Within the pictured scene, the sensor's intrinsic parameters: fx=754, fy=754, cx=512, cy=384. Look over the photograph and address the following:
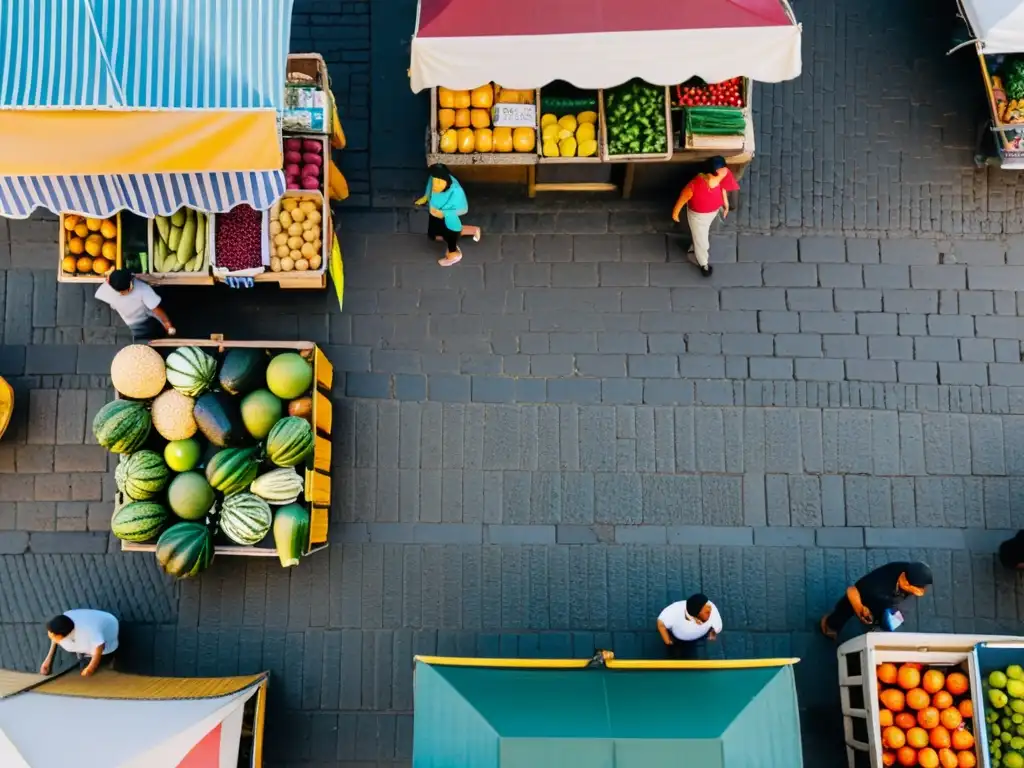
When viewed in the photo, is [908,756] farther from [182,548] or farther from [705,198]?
[182,548]

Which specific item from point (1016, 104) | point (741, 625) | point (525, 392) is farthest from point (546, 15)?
point (741, 625)

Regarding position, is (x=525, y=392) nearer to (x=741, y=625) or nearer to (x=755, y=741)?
(x=741, y=625)

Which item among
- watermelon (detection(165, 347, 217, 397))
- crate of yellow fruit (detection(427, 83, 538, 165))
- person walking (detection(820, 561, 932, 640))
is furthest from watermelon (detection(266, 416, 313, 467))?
person walking (detection(820, 561, 932, 640))

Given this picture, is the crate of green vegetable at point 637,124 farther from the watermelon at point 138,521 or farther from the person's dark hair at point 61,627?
the person's dark hair at point 61,627

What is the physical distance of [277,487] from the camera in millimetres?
5906

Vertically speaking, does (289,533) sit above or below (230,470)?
below

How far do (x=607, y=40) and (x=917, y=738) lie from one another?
18.7ft

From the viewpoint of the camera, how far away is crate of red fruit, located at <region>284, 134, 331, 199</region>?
654 cm

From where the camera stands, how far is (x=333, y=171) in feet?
22.2

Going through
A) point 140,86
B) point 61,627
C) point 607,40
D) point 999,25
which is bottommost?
point 61,627

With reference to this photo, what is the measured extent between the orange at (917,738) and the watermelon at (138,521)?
19.4ft

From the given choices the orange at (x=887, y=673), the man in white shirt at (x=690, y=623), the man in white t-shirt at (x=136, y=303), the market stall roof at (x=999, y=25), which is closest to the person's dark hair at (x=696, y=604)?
the man in white shirt at (x=690, y=623)

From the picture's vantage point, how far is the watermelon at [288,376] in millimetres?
6066

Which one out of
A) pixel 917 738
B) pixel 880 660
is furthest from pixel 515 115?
pixel 917 738
